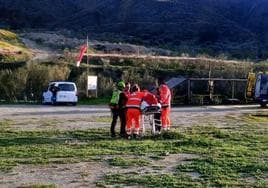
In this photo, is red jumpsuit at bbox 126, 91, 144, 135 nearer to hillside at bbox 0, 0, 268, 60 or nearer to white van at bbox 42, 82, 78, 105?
white van at bbox 42, 82, 78, 105

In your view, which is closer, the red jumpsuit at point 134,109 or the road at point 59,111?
the red jumpsuit at point 134,109

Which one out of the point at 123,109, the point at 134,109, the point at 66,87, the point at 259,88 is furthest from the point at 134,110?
the point at 259,88

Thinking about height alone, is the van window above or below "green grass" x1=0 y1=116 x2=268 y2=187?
above

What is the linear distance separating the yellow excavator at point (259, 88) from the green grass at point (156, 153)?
19.9 metres

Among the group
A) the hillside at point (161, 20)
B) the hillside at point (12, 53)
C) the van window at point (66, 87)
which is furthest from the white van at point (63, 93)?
the hillside at point (161, 20)

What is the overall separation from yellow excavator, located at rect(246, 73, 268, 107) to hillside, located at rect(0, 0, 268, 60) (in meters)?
48.0

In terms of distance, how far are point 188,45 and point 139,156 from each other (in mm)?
84371

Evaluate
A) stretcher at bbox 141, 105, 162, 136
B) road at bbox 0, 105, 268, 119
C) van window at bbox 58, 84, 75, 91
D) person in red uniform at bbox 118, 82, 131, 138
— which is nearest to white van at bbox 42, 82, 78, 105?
van window at bbox 58, 84, 75, 91

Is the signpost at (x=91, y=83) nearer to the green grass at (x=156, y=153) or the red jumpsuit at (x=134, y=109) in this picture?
the green grass at (x=156, y=153)

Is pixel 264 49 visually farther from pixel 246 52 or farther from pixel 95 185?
pixel 95 185

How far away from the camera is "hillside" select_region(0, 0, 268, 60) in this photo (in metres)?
102

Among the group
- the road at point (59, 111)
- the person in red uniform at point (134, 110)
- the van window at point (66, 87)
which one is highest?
the van window at point (66, 87)

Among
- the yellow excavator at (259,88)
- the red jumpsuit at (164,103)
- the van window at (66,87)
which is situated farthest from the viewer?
the yellow excavator at (259,88)

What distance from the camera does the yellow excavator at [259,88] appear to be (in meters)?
40.8
